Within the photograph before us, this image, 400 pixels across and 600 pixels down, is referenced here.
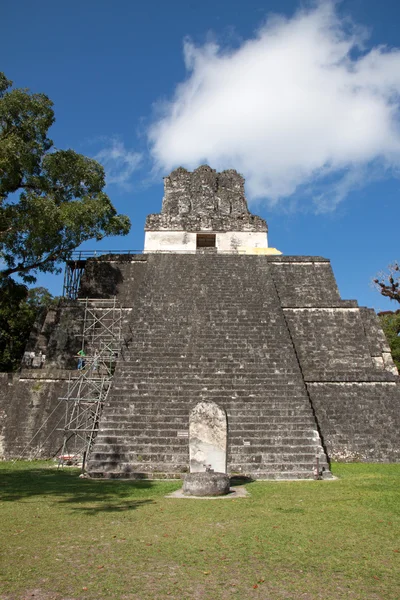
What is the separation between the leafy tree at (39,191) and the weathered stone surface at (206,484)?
7.51 m

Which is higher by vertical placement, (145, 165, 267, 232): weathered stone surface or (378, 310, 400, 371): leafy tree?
(145, 165, 267, 232): weathered stone surface

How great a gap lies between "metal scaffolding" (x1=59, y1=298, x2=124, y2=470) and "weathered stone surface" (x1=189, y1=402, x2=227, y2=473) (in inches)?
106

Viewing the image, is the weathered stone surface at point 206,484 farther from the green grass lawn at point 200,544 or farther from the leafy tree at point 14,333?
the leafy tree at point 14,333

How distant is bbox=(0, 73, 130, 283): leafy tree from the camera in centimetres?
1119

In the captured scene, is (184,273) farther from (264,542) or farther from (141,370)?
(264,542)

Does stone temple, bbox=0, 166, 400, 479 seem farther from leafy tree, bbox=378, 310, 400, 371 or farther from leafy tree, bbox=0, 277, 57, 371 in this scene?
leafy tree, bbox=378, 310, 400, 371

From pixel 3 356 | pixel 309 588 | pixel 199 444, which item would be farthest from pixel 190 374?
pixel 3 356

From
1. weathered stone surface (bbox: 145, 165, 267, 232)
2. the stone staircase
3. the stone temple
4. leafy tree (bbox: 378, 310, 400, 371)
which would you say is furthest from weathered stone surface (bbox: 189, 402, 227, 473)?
leafy tree (bbox: 378, 310, 400, 371)

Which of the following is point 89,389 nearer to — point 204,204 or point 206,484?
point 206,484

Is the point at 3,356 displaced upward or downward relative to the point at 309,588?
upward

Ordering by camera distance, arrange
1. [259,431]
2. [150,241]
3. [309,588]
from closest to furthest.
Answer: [309,588] < [259,431] < [150,241]

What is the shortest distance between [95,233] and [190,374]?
6.06 m

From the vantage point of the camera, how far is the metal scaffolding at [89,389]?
9.82 m

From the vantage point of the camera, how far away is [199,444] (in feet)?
23.1
